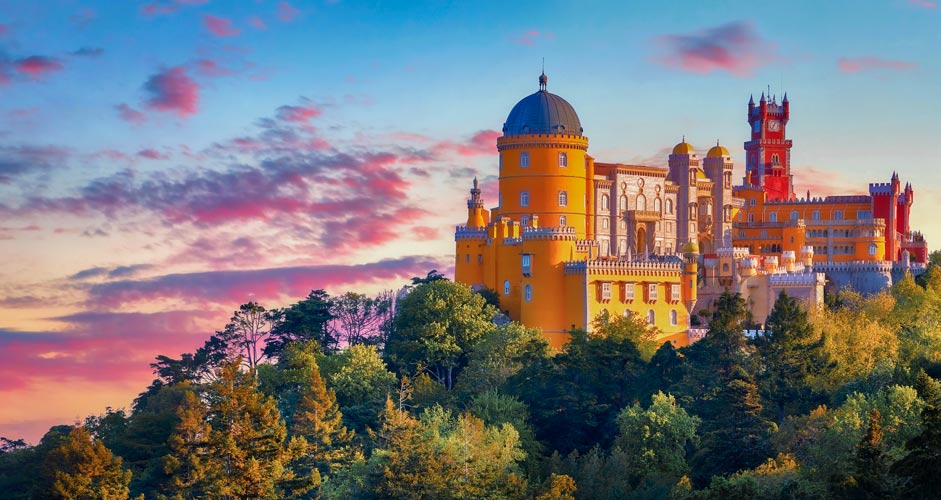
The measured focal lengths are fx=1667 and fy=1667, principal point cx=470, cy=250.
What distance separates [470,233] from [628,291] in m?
11.1

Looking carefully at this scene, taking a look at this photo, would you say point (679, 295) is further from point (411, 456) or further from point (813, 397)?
point (411, 456)

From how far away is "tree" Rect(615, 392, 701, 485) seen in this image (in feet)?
270

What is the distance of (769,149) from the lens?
139 meters

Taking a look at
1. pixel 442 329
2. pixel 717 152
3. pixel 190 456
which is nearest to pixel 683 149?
pixel 717 152

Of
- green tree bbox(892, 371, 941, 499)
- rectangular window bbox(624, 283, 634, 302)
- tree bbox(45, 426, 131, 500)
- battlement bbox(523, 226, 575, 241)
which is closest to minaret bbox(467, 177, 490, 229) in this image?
battlement bbox(523, 226, 575, 241)

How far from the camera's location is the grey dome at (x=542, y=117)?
345ft

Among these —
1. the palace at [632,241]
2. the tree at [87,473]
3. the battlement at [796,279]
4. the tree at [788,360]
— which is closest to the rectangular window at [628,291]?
the palace at [632,241]

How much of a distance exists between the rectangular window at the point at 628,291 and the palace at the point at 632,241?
0.12 meters

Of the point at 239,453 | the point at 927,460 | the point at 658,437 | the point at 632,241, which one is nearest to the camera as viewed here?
the point at 927,460

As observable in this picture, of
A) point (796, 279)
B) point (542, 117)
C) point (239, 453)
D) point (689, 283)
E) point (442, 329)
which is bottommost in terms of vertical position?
point (239, 453)

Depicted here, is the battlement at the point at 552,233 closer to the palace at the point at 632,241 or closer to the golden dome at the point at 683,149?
the palace at the point at 632,241

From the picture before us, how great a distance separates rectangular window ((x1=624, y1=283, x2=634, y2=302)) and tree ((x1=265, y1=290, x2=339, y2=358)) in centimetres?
1957

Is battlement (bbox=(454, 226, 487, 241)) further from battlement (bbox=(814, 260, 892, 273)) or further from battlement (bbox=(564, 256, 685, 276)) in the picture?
battlement (bbox=(814, 260, 892, 273))

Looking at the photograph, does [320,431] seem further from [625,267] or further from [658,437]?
[625,267]
